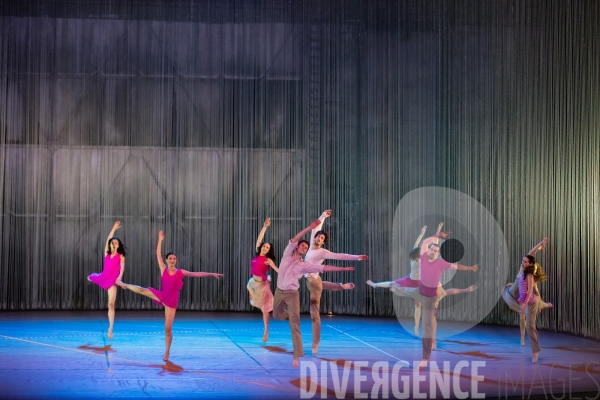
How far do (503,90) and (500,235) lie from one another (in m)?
2.75

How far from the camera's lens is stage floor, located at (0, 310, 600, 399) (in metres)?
7.91

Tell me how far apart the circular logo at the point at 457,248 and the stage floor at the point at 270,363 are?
124cm

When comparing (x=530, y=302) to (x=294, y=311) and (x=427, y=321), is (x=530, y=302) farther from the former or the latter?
(x=294, y=311)

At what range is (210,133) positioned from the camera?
17.3 metres

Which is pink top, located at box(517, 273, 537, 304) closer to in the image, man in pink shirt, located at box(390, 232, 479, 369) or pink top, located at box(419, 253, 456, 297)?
man in pink shirt, located at box(390, 232, 479, 369)

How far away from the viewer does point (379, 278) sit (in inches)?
666

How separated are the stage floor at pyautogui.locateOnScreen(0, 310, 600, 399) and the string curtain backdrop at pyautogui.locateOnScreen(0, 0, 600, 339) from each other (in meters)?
Result: 2.66

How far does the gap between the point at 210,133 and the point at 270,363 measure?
8497 mm

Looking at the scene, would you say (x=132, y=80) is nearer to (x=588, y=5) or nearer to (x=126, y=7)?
(x=126, y=7)

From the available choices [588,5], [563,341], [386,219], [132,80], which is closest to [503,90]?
[588,5]

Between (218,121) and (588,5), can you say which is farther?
(218,121)

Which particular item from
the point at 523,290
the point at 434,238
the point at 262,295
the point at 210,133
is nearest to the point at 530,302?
the point at 523,290

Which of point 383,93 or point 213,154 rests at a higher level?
point 383,93

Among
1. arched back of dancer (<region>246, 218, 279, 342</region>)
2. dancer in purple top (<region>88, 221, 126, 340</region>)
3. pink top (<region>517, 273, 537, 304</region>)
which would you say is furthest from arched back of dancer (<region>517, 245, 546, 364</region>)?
dancer in purple top (<region>88, 221, 126, 340</region>)
